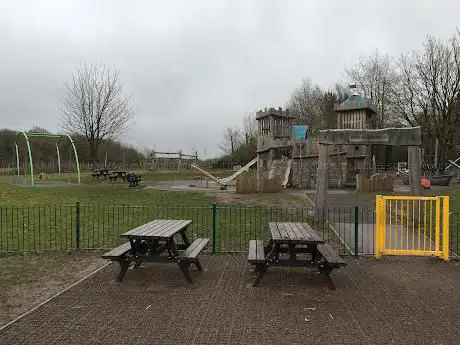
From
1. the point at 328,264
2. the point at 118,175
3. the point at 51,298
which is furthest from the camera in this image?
the point at 118,175

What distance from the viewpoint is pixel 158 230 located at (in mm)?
6504

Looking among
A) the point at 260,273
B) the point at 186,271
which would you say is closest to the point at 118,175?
the point at 186,271

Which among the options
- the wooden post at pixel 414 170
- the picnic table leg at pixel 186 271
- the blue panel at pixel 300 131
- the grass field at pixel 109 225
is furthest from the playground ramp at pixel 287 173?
the picnic table leg at pixel 186 271

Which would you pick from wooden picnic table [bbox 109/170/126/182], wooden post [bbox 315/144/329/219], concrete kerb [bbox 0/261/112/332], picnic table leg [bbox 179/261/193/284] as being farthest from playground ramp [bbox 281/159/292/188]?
picnic table leg [bbox 179/261/193/284]

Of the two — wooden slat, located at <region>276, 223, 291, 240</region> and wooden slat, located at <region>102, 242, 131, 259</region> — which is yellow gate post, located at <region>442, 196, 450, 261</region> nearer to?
wooden slat, located at <region>276, 223, 291, 240</region>

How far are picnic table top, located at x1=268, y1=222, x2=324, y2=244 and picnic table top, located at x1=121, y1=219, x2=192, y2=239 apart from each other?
157 centimetres

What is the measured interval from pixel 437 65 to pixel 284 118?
1379 centimetres

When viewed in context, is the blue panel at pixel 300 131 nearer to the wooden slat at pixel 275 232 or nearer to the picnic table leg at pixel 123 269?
the wooden slat at pixel 275 232

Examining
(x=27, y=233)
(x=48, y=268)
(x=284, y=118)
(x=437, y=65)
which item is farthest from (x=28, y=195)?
(x=437, y=65)

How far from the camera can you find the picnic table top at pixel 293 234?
5.82 meters

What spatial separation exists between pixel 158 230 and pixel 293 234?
84.2 inches

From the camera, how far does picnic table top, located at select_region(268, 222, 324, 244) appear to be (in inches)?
229

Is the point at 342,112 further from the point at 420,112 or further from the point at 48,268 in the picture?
the point at 48,268

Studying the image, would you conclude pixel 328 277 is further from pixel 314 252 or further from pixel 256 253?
pixel 256 253
